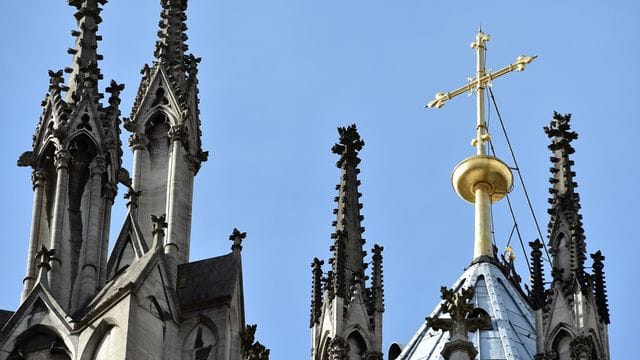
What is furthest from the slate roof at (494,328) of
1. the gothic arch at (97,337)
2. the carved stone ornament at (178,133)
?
the gothic arch at (97,337)

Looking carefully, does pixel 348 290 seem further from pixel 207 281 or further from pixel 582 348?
pixel 207 281

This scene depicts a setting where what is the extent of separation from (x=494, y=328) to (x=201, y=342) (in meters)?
18.1

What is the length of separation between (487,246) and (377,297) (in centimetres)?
1311

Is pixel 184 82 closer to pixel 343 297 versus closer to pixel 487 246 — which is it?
pixel 343 297

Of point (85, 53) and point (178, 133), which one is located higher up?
point (85, 53)

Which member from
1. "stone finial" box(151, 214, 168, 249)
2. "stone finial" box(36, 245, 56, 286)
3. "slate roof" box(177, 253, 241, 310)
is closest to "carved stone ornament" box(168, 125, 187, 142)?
"slate roof" box(177, 253, 241, 310)

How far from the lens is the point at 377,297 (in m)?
53.7

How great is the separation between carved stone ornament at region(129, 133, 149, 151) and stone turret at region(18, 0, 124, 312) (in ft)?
4.17

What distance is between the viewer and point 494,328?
60.8m

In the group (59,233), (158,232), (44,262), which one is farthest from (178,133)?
(44,262)

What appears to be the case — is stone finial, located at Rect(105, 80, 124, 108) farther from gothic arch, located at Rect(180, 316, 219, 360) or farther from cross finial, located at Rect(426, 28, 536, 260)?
cross finial, located at Rect(426, 28, 536, 260)

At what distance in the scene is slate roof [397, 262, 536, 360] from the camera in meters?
59.7

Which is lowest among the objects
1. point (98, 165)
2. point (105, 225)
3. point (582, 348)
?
point (105, 225)

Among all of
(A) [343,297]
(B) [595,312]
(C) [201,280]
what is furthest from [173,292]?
(B) [595,312]
